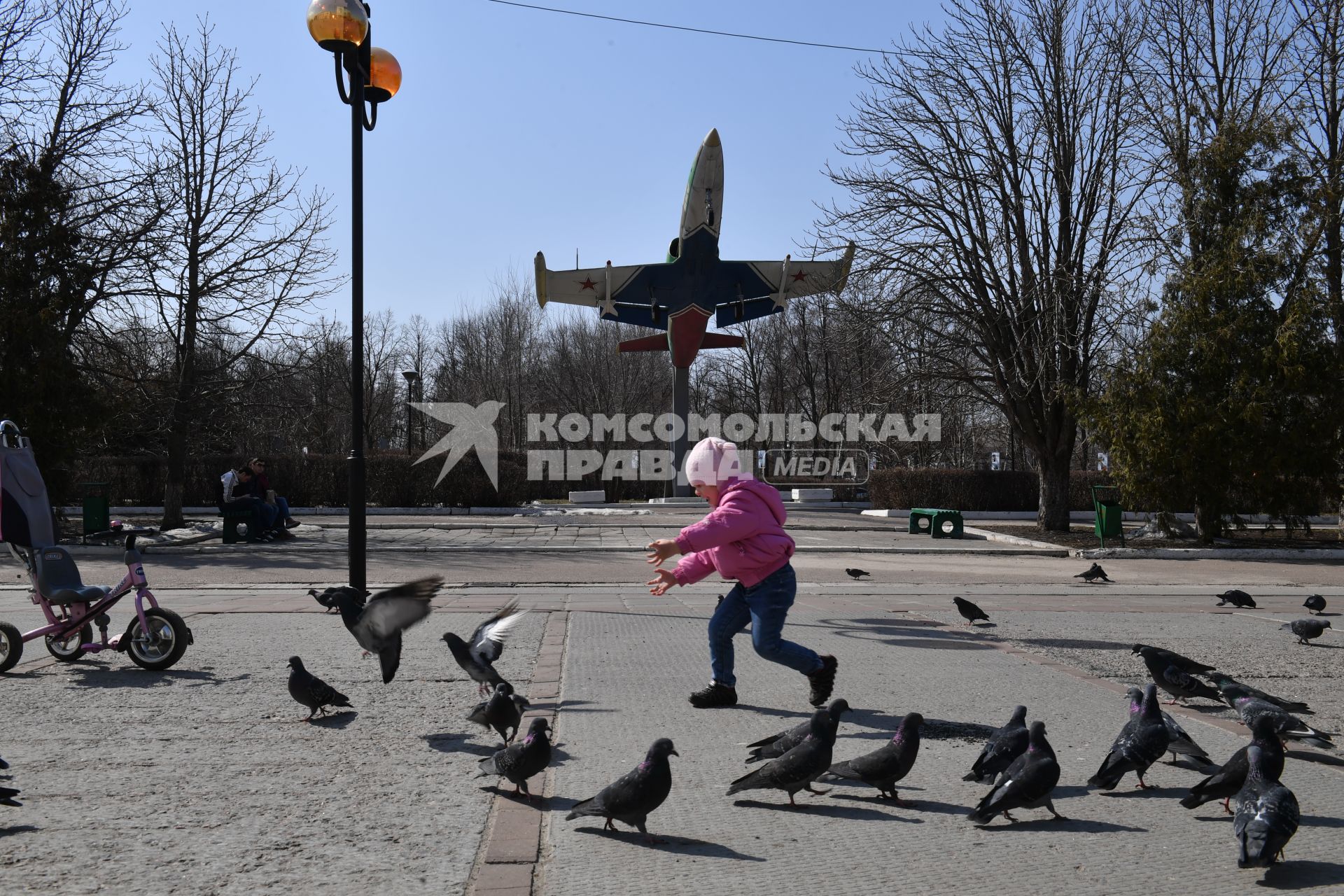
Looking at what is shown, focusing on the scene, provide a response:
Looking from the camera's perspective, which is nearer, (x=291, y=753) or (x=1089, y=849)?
(x=1089, y=849)

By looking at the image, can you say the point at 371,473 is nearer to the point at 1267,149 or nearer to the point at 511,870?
A: the point at 1267,149

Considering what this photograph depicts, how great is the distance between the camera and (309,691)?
5.53m

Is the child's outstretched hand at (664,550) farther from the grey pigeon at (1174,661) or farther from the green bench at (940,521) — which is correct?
the green bench at (940,521)

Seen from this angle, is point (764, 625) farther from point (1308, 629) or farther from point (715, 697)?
point (1308, 629)

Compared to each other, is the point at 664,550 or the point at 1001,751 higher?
the point at 664,550


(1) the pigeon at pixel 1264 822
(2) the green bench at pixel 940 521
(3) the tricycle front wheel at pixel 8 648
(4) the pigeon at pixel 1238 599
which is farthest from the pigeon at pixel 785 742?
(2) the green bench at pixel 940 521

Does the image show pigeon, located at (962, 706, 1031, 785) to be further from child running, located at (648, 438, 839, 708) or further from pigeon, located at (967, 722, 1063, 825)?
child running, located at (648, 438, 839, 708)

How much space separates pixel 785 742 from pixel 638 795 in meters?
0.89

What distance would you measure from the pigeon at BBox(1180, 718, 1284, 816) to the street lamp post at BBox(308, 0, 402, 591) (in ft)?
25.7

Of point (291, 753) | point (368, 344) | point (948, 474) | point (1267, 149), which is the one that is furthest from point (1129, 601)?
point (368, 344)

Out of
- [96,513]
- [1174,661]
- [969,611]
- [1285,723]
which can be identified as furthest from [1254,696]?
[96,513]

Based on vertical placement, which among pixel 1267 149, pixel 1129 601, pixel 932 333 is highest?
pixel 1267 149

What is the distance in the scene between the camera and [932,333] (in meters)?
23.7

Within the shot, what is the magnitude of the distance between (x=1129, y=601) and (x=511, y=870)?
37.3 ft
